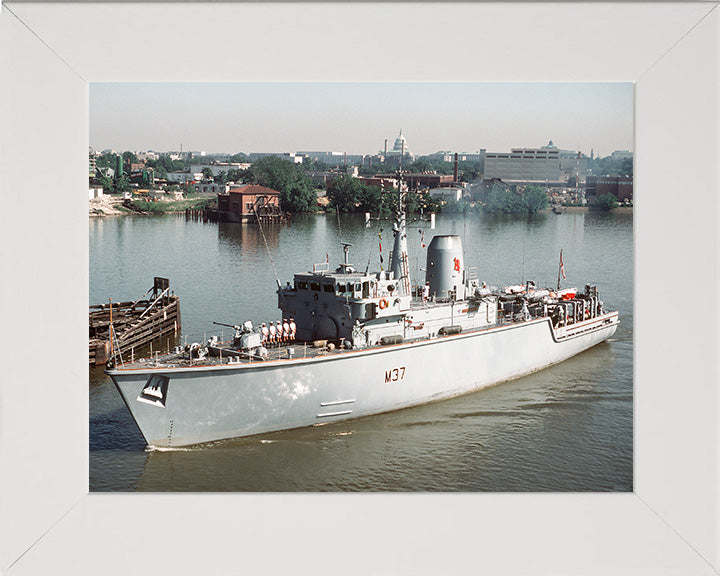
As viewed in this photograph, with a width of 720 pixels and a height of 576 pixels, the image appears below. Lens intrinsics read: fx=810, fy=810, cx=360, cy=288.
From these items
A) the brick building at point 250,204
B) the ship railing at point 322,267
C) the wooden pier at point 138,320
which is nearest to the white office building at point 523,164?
the brick building at point 250,204

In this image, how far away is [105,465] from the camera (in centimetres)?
1091

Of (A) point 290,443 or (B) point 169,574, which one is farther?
(A) point 290,443

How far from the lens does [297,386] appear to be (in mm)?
11695

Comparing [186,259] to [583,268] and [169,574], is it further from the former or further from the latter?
[169,574]

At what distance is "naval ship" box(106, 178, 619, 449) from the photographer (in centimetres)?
1114

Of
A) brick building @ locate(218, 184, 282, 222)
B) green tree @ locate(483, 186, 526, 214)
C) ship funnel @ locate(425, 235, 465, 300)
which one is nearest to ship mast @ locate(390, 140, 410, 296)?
ship funnel @ locate(425, 235, 465, 300)

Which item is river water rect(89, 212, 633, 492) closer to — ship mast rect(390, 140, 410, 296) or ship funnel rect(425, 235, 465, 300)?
ship funnel rect(425, 235, 465, 300)

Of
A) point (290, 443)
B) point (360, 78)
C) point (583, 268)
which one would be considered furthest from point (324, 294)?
point (583, 268)

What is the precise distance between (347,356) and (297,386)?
0.89m

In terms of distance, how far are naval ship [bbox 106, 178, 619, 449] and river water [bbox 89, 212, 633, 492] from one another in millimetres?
302

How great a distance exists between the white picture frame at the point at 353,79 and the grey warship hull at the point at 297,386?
350 centimetres

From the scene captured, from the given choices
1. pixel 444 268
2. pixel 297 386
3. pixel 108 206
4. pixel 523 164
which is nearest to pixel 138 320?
pixel 444 268

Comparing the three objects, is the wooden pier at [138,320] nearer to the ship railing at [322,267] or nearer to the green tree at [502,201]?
the ship railing at [322,267]
